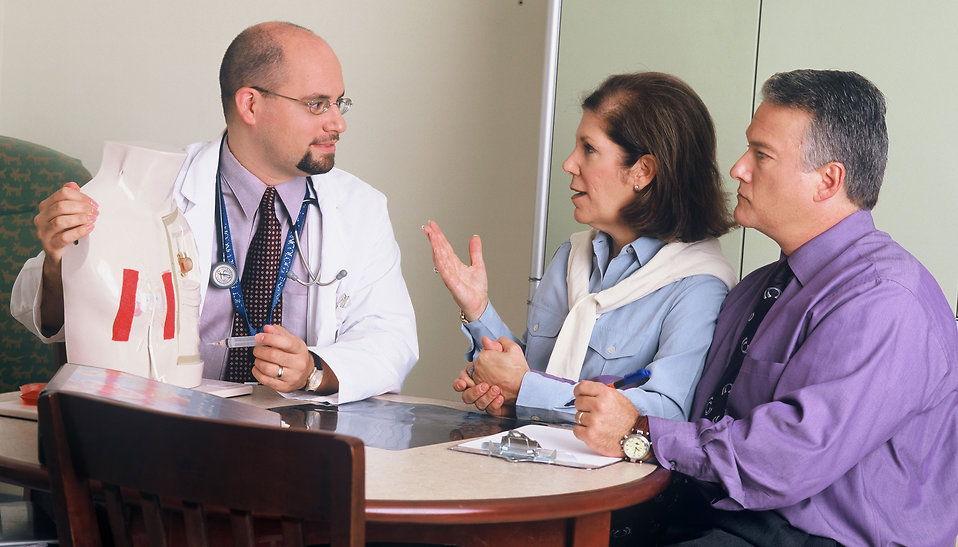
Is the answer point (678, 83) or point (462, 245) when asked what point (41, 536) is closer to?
point (678, 83)

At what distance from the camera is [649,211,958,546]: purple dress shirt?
147cm

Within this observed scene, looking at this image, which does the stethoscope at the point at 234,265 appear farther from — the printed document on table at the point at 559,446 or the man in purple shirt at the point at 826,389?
the man in purple shirt at the point at 826,389

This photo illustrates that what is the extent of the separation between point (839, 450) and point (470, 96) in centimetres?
248

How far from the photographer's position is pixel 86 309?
1516mm

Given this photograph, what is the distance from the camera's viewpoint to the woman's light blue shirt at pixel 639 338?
1794mm

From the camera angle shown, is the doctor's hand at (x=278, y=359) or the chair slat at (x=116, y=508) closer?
the chair slat at (x=116, y=508)

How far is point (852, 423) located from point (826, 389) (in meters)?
0.07

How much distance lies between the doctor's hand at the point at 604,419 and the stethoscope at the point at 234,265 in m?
0.79

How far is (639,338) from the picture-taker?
1.90m

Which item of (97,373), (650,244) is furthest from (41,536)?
(650,244)

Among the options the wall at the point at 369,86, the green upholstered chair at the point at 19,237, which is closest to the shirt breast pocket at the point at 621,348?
the wall at the point at 369,86

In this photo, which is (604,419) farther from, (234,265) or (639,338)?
(234,265)

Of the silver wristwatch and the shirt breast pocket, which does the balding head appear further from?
the shirt breast pocket

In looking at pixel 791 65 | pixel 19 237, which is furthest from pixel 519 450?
pixel 19 237
